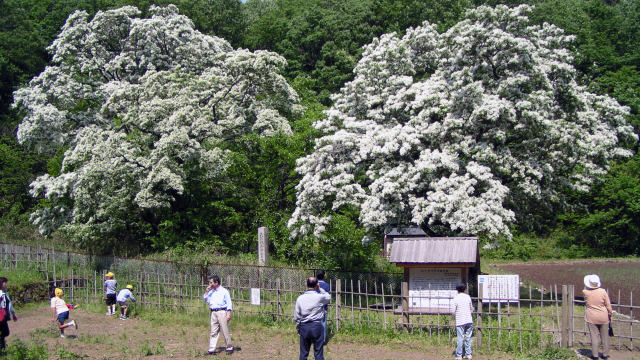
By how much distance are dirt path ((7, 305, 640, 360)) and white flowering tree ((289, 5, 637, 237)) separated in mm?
4767

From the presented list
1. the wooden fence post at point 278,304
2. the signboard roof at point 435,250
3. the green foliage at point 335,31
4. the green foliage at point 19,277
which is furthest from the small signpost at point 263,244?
the green foliage at point 335,31

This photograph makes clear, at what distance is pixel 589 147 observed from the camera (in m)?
19.1

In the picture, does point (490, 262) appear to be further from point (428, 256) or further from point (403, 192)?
point (428, 256)

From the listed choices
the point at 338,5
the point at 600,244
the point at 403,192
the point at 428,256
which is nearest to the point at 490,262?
the point at 600,244

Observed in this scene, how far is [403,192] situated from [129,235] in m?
14.4

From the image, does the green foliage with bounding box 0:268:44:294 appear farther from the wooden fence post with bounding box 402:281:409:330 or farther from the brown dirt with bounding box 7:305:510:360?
the wooden fence post with bounding box 402:281:409:330

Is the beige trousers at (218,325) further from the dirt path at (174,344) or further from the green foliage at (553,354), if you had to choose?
the green foliage at (553,354)

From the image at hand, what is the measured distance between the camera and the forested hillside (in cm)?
1792

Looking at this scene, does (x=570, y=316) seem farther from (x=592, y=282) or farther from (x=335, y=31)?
(x=335, y=31)

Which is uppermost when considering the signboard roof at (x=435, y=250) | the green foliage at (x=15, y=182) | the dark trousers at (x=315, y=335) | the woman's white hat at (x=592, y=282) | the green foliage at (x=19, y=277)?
the green foliage at (x=15, y=182)

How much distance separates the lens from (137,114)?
24984 millimetres

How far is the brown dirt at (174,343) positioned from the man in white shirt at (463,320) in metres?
0.50

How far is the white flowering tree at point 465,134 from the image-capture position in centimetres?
1730

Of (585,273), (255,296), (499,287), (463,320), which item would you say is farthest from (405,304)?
(585,273)
